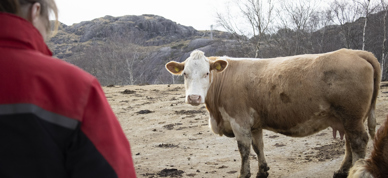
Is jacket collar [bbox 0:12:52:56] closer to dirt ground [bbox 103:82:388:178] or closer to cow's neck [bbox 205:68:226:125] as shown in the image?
cow's neck [bbox 205:68:226:125]

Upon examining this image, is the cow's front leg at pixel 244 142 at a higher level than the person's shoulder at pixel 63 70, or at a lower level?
lower

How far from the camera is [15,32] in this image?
36.5 inches

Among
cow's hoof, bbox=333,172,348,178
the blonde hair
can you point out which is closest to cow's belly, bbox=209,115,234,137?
cow's hoof, bbox=333,172,348,178

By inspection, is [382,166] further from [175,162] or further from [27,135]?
[175,162]

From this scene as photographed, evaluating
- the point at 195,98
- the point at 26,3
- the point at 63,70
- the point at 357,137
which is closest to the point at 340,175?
the point at 357,137

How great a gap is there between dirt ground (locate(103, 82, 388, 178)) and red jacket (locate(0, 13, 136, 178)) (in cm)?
423

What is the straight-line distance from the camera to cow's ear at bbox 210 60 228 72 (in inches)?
193

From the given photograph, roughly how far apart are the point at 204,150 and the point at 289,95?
2772 millimetres

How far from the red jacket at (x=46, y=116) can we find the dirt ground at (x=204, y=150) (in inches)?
166

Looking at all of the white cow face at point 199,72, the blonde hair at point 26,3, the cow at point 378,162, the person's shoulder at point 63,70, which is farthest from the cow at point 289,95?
the person's shoulder at point 63,70

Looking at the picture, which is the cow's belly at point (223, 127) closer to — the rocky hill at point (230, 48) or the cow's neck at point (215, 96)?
the cow's neck at point (215, 96)

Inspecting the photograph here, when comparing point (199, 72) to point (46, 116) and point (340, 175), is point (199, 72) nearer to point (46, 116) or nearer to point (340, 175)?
point (340, 175)

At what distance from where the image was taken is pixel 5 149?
0.93m

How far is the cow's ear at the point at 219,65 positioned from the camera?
4.91 m
